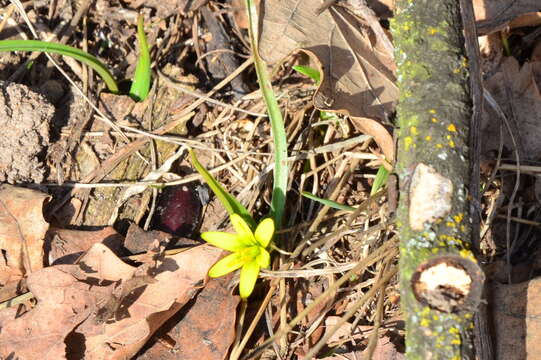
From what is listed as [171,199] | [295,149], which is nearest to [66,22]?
[171,199]

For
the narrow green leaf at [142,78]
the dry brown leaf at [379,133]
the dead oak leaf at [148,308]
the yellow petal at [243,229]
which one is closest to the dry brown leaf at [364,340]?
the yellow petal at [243,229]

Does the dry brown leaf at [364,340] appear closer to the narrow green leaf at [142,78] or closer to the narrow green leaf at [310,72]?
the narrow green leaf at [310,72]

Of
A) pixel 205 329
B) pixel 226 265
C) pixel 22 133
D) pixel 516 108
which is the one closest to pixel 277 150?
pixel 226 265

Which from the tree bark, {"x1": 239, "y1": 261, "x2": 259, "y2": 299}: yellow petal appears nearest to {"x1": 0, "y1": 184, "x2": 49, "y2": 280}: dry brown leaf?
{"x1": 239, "y1": 261, "x2": 259, "y2": 299}: yellow petal

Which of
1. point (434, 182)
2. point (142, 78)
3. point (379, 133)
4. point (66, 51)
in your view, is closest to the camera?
point (434, 182)

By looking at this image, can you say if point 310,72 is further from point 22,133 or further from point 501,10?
point 22,133
